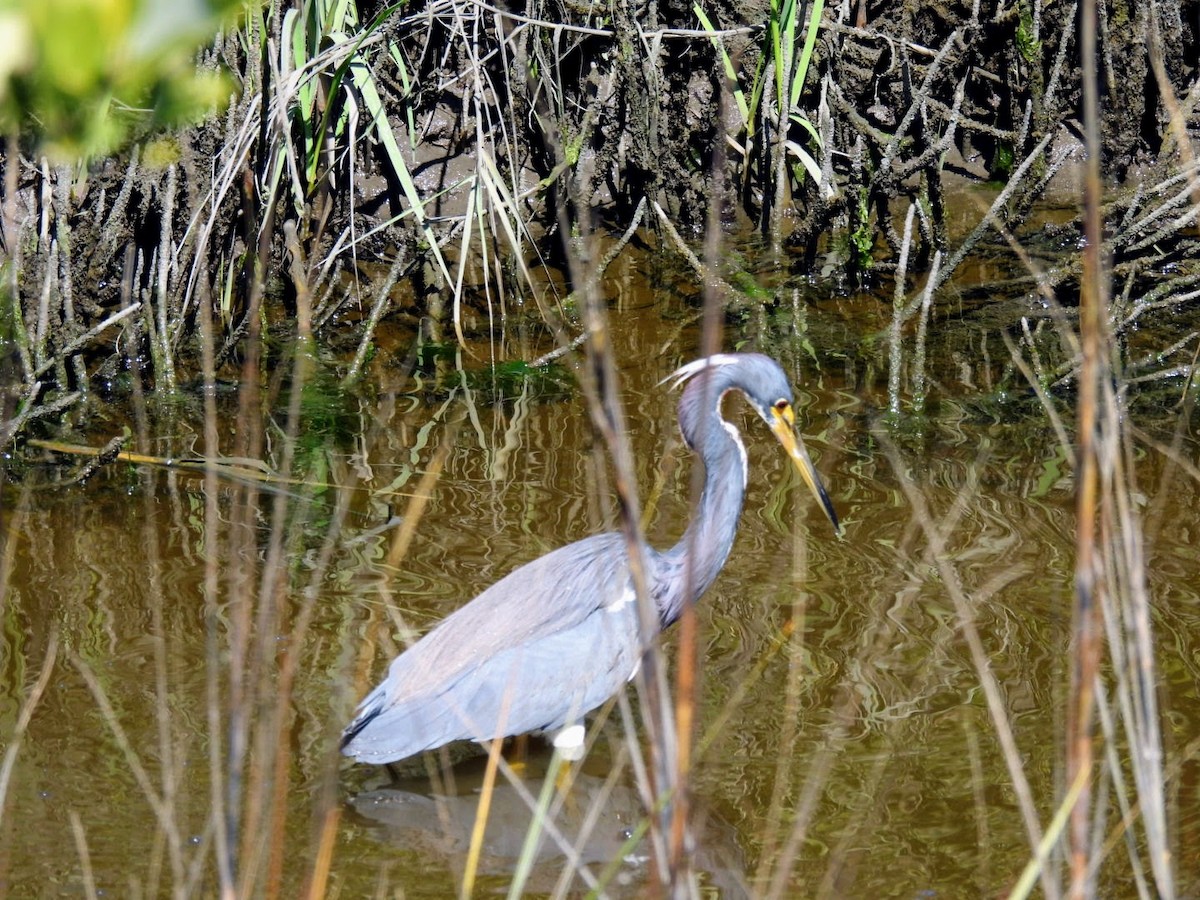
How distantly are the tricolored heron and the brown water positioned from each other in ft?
0.57

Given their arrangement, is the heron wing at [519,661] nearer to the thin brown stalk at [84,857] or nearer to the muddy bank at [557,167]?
the thin brown stalk at [84,857]

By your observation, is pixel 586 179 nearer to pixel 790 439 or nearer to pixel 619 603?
pixel 790 439

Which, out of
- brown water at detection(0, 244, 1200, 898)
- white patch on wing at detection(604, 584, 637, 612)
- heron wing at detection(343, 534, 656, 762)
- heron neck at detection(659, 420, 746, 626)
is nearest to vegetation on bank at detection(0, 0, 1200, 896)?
brown water at detection(0, 244, 1200, 898)

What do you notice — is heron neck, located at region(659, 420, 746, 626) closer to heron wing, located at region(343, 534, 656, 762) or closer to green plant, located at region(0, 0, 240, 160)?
heron wing, located at region(343, 534, 656, 762)

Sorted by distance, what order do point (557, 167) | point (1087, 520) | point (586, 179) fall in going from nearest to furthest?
point (1087, 520) < point (557, 167) < point (586, 179)

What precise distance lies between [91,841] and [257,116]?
9.97ft

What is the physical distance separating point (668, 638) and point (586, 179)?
290 centimetres

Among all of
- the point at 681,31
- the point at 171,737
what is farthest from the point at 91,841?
the point at 681,31

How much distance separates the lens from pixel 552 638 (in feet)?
12.1

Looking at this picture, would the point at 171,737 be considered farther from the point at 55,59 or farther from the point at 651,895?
the point at 55,59

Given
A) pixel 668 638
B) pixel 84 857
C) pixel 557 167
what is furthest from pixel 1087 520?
pixel 557 167

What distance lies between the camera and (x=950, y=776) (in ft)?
11.3

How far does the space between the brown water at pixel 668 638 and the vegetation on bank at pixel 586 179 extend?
201 mm

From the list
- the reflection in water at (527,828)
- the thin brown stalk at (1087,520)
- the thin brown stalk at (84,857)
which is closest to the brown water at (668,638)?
the reflection in water at (527,828)
